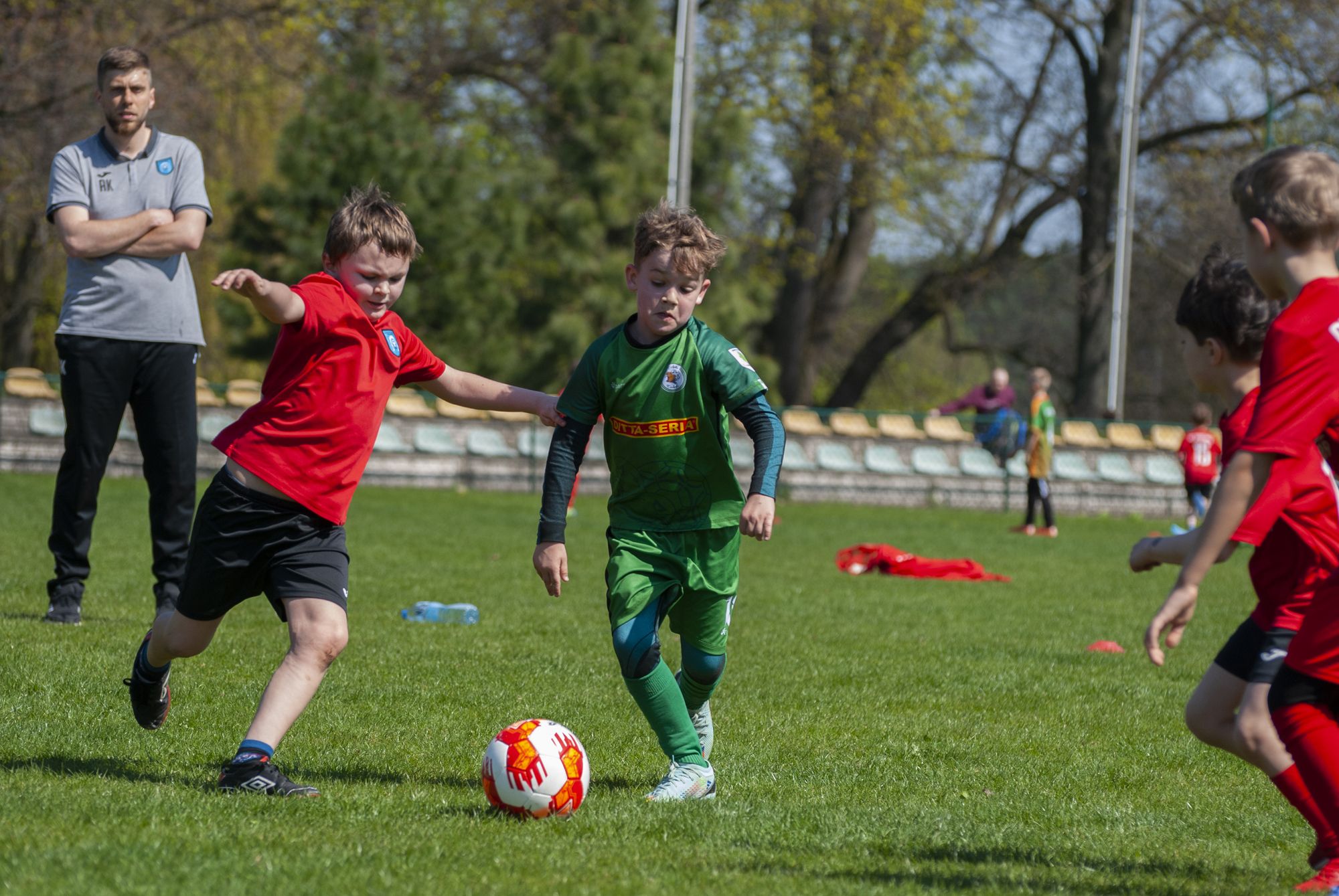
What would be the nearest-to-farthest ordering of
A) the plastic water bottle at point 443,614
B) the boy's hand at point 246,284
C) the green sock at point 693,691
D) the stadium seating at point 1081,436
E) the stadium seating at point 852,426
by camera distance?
the boy's hand at point 246,284 < the green sock at point 693,691 < the plastic water bottle at point 443,614 < the stadium seating at point 852,426 < the stadium seating at point 1081,436

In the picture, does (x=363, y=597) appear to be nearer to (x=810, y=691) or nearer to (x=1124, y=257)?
(x=810, y=691)

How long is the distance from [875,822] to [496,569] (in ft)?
23.2

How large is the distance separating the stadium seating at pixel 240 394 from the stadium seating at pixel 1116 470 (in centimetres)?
1399

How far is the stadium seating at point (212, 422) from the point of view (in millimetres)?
19703

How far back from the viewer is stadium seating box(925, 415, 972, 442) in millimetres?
23438

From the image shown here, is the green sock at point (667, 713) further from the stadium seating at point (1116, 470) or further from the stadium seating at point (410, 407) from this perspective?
the stadium seating at point (1116, 470)

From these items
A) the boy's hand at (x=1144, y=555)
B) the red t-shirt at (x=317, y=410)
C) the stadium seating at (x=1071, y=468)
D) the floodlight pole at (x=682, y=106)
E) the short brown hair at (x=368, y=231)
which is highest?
the floodlight pole at (x=682, y=106)

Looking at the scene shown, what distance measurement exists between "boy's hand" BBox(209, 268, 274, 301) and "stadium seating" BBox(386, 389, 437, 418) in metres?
17.6

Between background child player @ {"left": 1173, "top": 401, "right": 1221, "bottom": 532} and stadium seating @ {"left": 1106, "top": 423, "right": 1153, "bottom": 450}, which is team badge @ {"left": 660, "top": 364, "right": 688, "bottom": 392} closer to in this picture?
background child player @ {"left": 1173, "top": 401, "right": 1221, "bottom": 532}

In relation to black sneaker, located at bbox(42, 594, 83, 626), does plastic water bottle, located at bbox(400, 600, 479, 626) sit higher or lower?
lower

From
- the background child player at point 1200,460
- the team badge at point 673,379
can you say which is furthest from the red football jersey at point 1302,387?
the background child player at point 1200,460

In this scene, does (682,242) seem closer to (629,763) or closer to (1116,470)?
(629,763)

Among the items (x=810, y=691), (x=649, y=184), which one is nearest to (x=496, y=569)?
(x=810, y=691)

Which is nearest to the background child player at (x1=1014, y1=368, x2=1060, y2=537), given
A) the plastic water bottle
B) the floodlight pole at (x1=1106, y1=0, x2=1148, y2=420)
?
the floodlight pole at (x1=1106, y1=0, x2=1148, y2=420)
